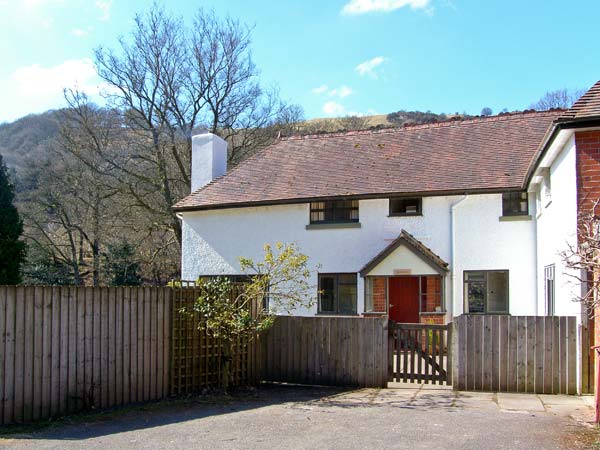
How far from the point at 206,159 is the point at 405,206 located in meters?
8.17

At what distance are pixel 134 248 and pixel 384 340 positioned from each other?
22748mm

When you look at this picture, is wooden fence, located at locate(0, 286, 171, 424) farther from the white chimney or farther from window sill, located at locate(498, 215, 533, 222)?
the white chimney

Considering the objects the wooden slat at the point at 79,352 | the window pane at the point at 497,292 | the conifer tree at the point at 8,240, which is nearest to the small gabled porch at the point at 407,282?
the window pane at the point at 497,292

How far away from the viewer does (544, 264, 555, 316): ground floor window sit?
13.8 meters

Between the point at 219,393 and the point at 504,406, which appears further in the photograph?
the point at 219,393

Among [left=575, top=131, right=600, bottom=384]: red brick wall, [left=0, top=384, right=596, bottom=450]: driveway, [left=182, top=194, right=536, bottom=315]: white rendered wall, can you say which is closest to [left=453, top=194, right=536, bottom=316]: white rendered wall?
[left=182, top=194, right=536, bottom=315]: white rendered wall

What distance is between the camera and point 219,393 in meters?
11.0

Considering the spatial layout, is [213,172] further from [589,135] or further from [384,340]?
[589,135]

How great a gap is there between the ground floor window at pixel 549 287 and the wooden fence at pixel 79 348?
8.43 meters

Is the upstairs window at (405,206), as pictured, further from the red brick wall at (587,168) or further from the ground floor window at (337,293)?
the red brick wall at (587,168)

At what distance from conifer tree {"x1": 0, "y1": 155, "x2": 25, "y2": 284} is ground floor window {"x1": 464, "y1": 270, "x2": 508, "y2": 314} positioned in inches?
615

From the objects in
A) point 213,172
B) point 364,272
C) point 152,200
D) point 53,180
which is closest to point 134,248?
point 152,200

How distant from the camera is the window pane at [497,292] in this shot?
57.3 feet

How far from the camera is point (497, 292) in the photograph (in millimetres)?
17594
